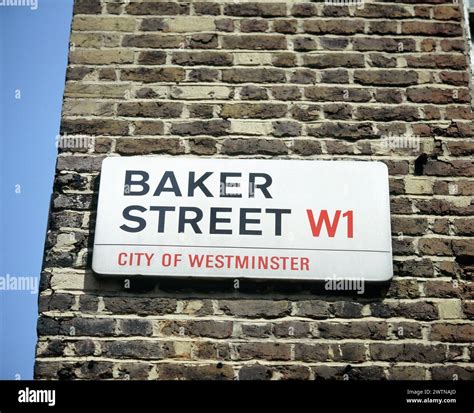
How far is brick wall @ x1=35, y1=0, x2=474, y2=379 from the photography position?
2338 mm

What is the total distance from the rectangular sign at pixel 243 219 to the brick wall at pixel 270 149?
9 cm

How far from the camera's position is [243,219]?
8.18 feet

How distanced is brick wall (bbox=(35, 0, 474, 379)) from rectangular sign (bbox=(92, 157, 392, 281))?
89mm

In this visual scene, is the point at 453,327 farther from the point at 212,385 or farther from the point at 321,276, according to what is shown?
the point at 212,385

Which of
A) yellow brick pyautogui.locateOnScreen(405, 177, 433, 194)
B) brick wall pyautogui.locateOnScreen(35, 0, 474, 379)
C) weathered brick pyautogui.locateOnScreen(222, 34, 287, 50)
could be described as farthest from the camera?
weathered brick pyautogui.locateOnScreen(222, 34, 287, 50)

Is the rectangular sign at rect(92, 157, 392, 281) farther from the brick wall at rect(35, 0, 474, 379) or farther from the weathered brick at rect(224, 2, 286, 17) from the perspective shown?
the weathered brick at rect(224, 2, 286, 17)

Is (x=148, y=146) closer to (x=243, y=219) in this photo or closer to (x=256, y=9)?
(x=243, y=219)

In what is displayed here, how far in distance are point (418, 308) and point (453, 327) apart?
165mm

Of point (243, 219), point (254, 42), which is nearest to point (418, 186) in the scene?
point (243, 219)

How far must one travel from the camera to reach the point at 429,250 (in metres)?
Result: 2.51

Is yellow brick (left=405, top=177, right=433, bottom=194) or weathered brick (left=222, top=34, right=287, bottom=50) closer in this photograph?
yellow brick (left=405, top=177, right=433, bottom=194)

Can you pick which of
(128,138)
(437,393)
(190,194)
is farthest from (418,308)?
(128,138)

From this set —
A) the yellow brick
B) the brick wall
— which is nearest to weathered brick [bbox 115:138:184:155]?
the brick wall

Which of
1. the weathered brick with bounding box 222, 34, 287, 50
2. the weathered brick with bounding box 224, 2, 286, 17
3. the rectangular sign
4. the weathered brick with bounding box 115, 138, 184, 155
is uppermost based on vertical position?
the weathered brick with bounding box 224, 2, 286, 17
